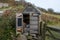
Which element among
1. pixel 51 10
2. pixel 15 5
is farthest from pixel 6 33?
pixel 51 10

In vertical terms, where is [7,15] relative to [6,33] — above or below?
above

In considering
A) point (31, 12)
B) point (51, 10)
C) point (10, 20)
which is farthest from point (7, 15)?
point (51, 10)

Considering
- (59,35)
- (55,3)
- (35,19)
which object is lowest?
(59,35)

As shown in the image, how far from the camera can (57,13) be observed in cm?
430

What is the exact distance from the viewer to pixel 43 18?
4.27 m

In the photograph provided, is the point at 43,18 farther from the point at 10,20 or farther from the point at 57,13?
the point at 10,20

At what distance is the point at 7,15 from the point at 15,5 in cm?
23

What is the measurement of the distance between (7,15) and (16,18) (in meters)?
0.20

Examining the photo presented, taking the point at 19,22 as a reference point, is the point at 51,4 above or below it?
above

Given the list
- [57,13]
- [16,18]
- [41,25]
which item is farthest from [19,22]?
[57,13]

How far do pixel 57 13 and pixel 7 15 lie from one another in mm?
877

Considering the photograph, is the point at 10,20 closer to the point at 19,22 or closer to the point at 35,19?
the point at 19,22

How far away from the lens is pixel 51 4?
4.32 m

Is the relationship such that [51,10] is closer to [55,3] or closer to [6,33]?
[55,3]
